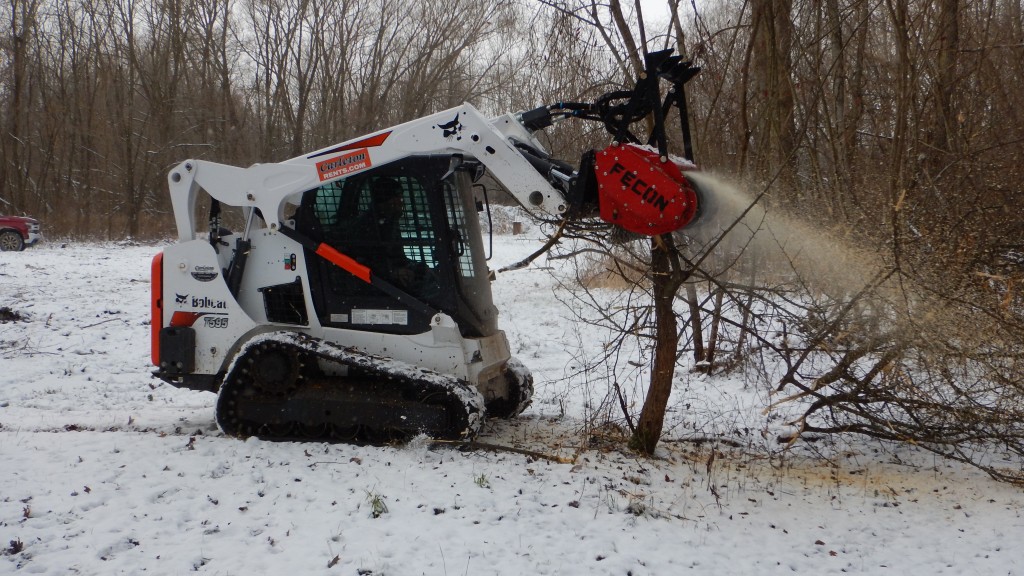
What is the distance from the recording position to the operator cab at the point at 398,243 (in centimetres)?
611

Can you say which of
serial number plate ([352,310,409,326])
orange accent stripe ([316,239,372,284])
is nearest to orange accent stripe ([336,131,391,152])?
orange accent stripe ([316,239,372,284])

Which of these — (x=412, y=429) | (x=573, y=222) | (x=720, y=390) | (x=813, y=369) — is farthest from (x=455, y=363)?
(x=720, y=390)

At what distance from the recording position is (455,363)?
6129 millimetres

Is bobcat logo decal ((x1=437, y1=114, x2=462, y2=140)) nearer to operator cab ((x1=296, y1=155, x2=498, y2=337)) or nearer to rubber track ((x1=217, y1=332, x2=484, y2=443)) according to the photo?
operator cab ((x1=296, y1=155, x2=498, y2=337))

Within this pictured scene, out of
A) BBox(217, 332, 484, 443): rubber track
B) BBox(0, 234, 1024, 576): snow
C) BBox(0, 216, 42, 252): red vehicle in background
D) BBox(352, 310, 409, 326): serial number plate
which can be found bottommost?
BBox(0, 234, 1024, 576): snow

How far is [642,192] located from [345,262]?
8.29 feet

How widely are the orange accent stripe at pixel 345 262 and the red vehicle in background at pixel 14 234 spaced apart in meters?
18.7

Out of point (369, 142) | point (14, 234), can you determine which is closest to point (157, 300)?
point (369, 142)

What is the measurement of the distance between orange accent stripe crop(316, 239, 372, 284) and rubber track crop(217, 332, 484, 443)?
0.61 meters

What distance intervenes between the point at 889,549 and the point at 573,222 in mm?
2945

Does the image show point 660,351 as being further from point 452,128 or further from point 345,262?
point 345,262

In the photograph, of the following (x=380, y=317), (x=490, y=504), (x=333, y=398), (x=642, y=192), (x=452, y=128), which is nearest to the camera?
(x=490, y=504)

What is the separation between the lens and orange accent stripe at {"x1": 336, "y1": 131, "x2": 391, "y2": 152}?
5984 mm

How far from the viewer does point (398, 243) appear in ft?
20.4
